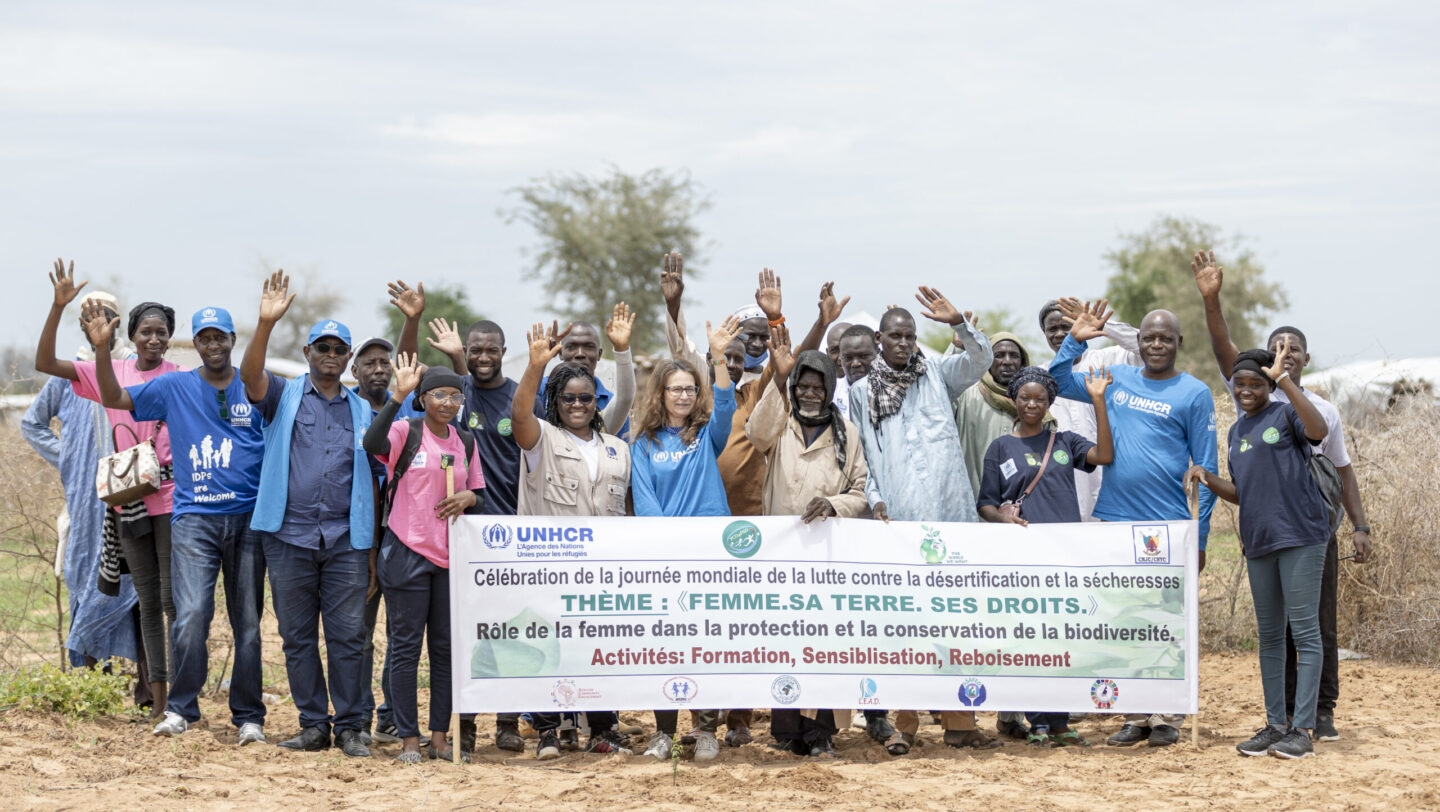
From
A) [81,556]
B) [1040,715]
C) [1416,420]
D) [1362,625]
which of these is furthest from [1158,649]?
[81,556]

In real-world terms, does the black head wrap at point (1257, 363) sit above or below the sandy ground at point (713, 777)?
above

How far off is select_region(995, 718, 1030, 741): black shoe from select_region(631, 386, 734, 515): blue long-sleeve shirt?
2.02 m

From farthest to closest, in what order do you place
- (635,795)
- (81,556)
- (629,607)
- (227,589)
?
(81,556) < (227,589) < (629,607) < (635,795)

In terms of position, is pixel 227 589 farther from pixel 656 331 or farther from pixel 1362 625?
pixel 656 331

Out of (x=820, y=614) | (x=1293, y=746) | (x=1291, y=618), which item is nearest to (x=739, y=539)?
(x=820, y=614)

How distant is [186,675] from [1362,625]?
27.3ft

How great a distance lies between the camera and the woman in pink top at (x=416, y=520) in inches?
245

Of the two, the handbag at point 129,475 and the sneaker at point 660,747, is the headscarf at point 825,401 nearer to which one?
the sneaker at point 660,747

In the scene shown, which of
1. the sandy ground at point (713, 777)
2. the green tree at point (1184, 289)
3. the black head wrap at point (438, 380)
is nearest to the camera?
the sandy ground at point (713, 777)

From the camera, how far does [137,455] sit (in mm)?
6730

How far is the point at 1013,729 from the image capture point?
6988 mm

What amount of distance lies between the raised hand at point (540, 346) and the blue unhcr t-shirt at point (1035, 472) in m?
2.40

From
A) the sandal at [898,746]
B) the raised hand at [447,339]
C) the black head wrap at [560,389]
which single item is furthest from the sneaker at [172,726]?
the sandal at [898,746]

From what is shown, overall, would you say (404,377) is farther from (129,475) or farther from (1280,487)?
(1280,487)
